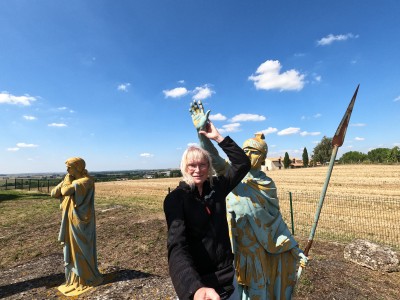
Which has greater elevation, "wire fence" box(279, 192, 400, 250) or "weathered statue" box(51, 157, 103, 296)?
"weathered statue" box(51, 157, 103, 296)

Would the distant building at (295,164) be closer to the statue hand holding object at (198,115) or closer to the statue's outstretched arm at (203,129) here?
the statue's outstretched arm at (203,129)

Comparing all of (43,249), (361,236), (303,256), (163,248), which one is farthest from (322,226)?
(43,249)

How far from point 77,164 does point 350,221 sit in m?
11.4

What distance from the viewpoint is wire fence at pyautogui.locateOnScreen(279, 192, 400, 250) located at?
9.41 metres

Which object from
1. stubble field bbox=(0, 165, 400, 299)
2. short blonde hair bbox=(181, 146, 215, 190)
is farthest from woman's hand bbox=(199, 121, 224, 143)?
stubble field bbox=(0, 165, 400, 299)

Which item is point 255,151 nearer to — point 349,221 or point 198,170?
point 198,170

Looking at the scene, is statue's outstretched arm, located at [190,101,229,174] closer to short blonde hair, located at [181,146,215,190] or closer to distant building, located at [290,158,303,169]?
short blonde hair, located at [181,146,215,190]

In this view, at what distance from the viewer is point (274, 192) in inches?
111

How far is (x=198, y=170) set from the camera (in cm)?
192

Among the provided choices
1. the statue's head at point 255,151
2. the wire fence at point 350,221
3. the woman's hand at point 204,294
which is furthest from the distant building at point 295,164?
the woman's hand at point 204,294

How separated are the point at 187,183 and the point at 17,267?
7.75 m

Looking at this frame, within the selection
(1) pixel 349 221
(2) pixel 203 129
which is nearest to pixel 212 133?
(2) pixel 203 129

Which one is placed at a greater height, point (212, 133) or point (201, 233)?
point (212, 133)

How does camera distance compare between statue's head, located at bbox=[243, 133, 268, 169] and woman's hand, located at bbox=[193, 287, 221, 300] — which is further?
statue's head, located at bbox=[243, 133, 268, 169]
